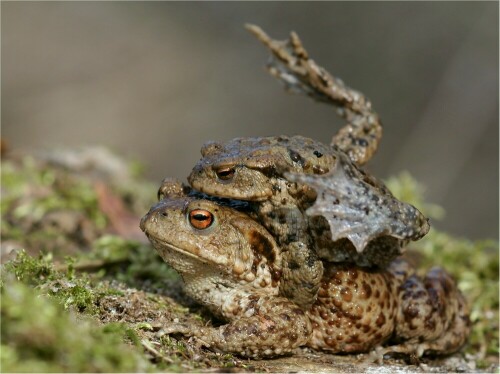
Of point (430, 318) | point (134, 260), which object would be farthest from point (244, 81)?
point (430, 318)

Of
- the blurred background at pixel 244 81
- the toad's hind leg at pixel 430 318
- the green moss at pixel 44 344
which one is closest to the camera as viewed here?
the green moss at pixel 44 344

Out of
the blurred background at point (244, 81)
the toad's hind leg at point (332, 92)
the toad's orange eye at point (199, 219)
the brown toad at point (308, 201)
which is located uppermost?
the blurred background at point (244, 81)

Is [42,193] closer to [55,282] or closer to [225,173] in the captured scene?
[55,282]

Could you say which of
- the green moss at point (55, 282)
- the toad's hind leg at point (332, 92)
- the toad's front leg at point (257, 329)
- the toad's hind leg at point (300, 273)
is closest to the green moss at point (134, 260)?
the green moss at point (55, 282)

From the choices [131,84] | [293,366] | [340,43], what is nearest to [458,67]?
[340,43]

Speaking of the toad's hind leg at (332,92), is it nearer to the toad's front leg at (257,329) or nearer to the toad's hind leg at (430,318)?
the toad's hind leg at (430,318)

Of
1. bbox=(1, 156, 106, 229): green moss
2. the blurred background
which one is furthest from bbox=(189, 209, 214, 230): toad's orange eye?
the blurred background

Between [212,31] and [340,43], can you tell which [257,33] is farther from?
[212,31]
